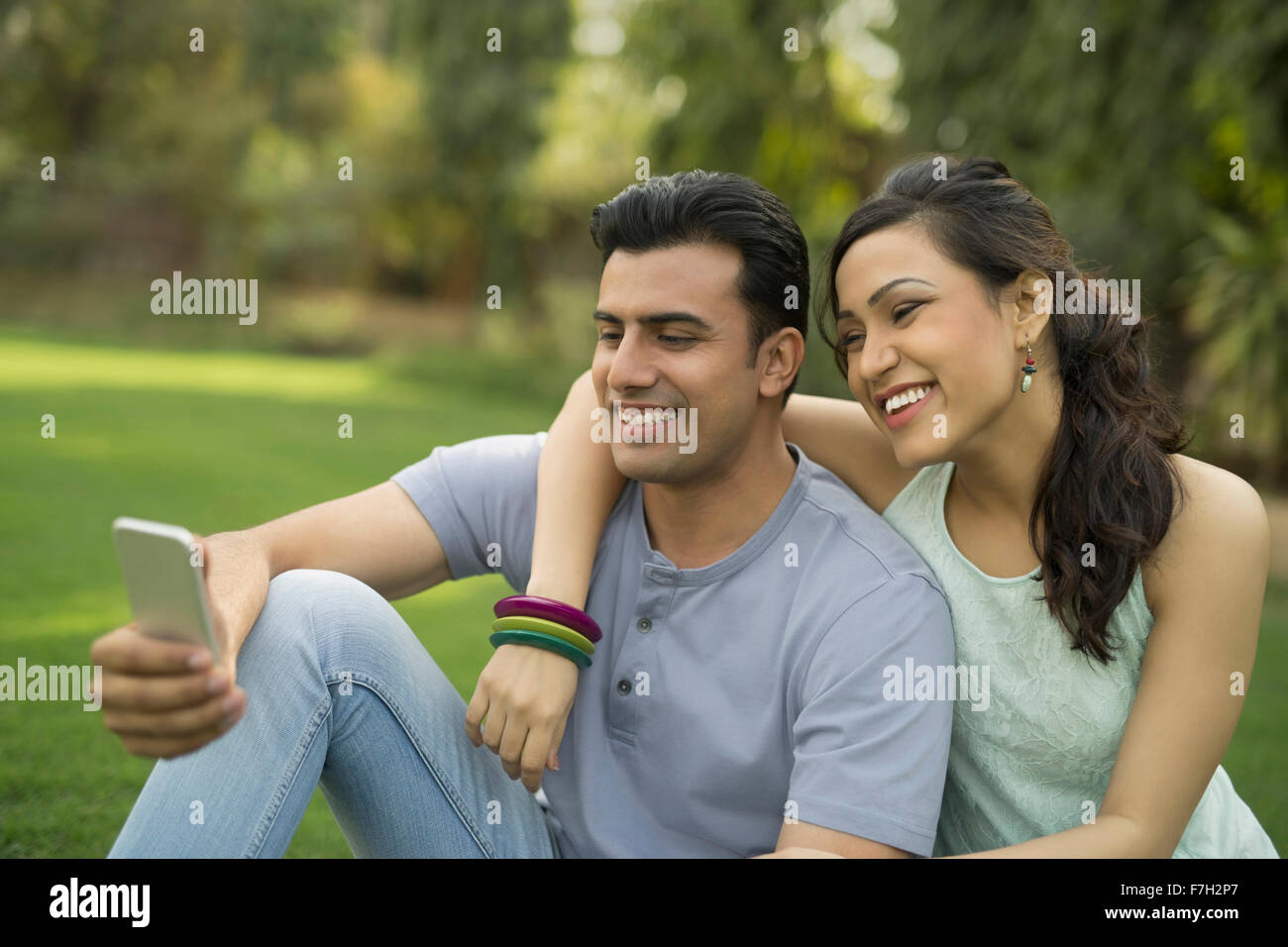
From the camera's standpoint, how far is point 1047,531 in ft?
6.77

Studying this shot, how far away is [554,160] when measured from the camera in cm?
2020

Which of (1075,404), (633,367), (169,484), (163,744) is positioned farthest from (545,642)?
(169,484)

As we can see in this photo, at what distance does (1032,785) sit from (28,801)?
102 inches

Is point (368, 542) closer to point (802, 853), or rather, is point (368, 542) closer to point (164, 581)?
point (164, 581)

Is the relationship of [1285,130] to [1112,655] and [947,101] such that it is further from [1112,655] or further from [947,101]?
[1112,655]

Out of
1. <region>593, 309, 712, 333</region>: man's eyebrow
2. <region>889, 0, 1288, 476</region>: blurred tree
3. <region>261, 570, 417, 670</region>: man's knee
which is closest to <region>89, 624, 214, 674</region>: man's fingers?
<region>261, 570, 417, 670</region>: man's knee

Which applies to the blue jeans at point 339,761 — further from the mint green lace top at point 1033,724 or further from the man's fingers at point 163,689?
the mint green lace top at point 1033,724

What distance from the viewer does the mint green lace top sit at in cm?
200

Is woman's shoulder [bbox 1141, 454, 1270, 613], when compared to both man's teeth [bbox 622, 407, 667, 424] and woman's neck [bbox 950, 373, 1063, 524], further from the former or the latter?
man's teeth [bbox 622, 407, 667, 424]

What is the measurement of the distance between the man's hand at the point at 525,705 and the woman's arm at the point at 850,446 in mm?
768

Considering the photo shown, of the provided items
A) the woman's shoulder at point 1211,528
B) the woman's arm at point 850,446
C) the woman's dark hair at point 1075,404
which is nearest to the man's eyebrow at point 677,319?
the woman's dark hair at point 1075,404

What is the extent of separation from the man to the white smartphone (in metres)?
0.07

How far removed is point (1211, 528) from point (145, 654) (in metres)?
1.67
